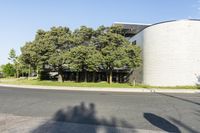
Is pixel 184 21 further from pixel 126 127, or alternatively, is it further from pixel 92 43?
pixel 126 127

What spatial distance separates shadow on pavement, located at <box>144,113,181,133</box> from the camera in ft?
26.0

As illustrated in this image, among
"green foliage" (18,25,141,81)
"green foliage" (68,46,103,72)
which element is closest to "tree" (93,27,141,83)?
"green foliage" (18,25,141,81)

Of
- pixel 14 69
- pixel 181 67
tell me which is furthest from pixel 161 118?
pixel 14 69

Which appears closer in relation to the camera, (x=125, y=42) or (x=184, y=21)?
(x=184, y=21)

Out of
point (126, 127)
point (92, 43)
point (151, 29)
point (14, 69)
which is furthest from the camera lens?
point (14, 69)

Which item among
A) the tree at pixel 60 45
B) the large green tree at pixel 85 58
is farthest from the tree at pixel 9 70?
the large green tree at pixel 85 58

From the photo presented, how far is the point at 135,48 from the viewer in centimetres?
3631

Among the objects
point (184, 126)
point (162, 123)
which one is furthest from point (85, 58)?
point (184, 126)

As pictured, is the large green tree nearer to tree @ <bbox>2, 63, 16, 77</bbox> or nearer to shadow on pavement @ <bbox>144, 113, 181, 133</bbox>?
shadow on pavement @ <bbox>144, 113, 181, 133</bbox>

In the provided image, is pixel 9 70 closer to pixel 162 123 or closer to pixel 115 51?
pixel 115 51

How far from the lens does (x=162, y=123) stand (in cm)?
887

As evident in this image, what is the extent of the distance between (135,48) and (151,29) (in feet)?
10.3

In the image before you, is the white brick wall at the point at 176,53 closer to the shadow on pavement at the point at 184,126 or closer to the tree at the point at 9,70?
the shadow on pavement at the point at 184,126

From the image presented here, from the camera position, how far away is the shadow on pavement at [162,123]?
7935 millimetres
